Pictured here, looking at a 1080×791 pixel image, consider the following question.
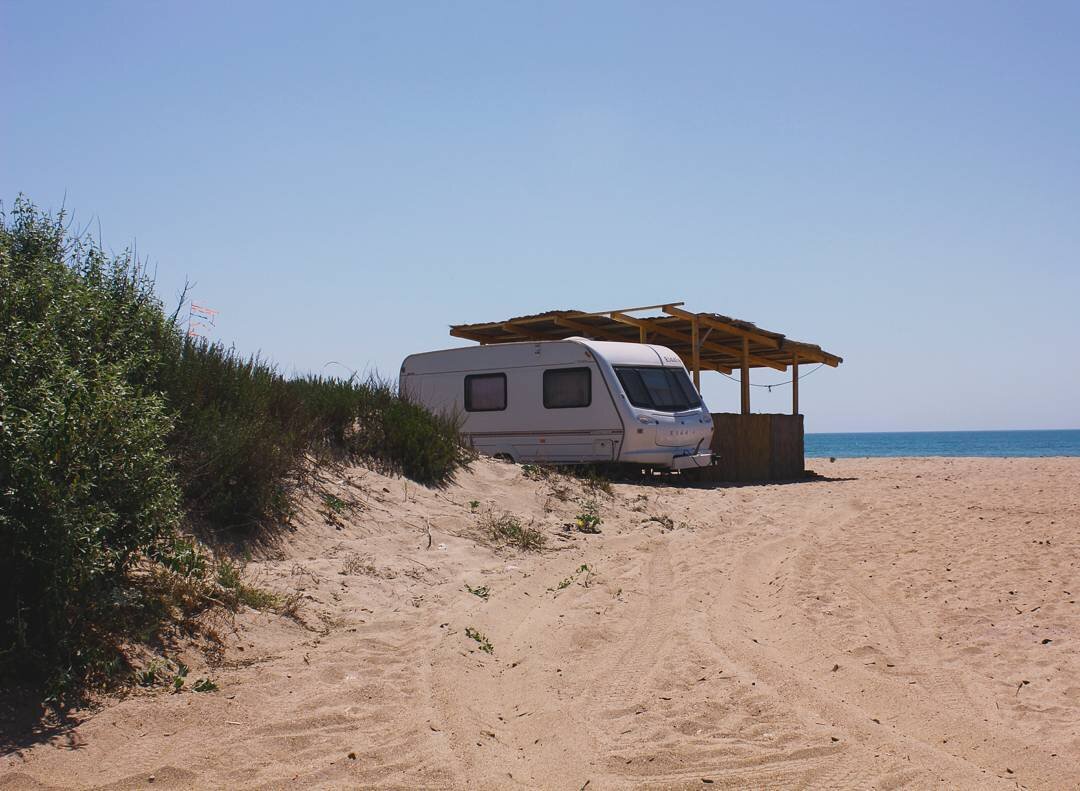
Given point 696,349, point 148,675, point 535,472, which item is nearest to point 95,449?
point 148,675

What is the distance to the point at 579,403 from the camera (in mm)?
14805

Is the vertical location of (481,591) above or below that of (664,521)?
below

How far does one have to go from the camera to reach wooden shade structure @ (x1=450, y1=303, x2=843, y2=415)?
17.9m

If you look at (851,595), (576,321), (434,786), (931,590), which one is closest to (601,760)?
(434,786)

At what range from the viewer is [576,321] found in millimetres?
18859

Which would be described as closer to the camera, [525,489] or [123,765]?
[123,765]

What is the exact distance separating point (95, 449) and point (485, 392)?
11.6m

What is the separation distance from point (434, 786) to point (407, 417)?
677 cm

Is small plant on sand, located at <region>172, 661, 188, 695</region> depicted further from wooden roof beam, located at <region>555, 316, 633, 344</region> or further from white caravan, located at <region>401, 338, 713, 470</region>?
wooden roof beam, located at <region>555, 316, 633, 344</region>

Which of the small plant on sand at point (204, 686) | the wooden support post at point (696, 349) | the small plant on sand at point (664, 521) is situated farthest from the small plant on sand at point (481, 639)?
the wooden support post at point (696, 349)

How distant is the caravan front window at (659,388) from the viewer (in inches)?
581

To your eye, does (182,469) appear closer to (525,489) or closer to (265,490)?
(265,490)

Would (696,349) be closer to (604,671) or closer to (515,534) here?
(515,534)

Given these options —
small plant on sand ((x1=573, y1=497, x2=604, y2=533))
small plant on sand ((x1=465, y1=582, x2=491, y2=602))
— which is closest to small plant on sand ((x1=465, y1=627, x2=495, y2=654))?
small plant on sand ((x1=465, y1=582, x2=491, y2=602))
